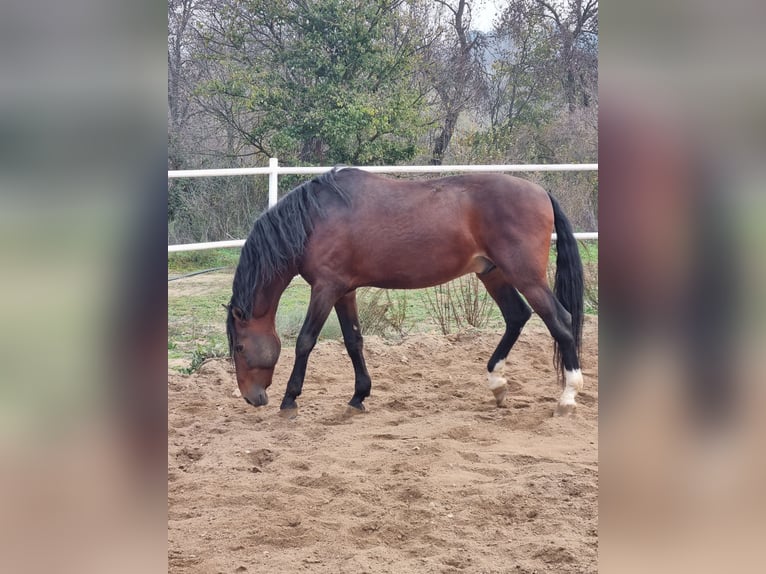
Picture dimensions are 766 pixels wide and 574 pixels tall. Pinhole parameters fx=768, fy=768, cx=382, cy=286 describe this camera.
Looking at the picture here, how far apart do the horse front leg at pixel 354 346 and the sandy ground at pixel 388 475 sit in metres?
0.13

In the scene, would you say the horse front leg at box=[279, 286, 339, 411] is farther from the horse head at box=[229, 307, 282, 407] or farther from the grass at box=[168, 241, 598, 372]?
the grass at box=[168, 241, 598, 372]

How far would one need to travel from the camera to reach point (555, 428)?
437 cm

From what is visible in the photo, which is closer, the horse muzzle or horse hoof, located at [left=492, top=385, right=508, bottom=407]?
the horse muzzle

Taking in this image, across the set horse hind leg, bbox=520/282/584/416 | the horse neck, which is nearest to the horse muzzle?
the horse neck

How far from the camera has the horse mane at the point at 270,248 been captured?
4.61 meters

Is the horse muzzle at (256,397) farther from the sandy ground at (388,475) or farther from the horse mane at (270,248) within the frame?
the horse mane at (270,248)

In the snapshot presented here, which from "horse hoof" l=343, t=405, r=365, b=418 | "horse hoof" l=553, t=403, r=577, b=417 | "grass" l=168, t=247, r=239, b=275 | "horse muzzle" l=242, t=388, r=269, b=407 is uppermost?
"grass" l=168, t=247, r=239, b=275

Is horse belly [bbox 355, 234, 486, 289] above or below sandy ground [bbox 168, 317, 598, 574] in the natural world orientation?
above

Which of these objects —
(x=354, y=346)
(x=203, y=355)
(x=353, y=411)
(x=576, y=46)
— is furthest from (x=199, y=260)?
(x=576, y=46)

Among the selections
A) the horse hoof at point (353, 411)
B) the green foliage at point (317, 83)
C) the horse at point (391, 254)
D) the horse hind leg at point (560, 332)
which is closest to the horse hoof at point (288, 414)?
the horse at point (391, 254)

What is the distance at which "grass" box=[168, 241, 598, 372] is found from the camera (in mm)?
6301

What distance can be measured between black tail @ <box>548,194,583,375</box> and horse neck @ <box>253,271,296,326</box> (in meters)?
1.71
